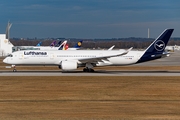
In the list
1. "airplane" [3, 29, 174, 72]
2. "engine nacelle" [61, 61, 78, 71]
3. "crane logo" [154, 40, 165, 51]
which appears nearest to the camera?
"engine nacelle" [61, 61, 78, 71]

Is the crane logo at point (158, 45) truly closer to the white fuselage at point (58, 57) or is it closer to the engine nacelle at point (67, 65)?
the white fuselage at point (58, 57)

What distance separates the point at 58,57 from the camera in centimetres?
4625

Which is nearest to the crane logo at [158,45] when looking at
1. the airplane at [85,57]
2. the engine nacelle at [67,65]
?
the airplane at [85,57]

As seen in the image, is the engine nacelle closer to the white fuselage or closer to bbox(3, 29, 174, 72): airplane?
bbox(3, 29, 174, 72): airplane

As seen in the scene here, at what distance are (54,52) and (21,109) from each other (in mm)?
26045

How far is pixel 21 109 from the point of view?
67.9ft

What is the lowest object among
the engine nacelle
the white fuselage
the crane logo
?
the engine nacelle

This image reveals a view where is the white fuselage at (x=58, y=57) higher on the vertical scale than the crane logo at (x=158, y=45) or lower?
lower

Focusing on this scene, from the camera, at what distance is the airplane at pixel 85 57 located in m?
45.8

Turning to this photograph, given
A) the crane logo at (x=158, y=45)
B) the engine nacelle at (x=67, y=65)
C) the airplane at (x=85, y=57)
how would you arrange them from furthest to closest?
the crane logo at (x=158, y=45), the airplane at (x=85, y=57), the engine nacelle at (x=67, y=65)

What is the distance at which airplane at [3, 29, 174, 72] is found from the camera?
45.8 metres

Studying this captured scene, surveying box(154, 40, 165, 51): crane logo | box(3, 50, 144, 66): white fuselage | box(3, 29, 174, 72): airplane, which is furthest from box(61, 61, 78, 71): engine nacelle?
box(154, 40, 165, 51): crane logo

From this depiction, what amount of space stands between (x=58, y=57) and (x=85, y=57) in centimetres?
340

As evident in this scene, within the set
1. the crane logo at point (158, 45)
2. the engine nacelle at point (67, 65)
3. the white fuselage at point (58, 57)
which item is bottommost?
the engine nacelle at point (67, 65)
